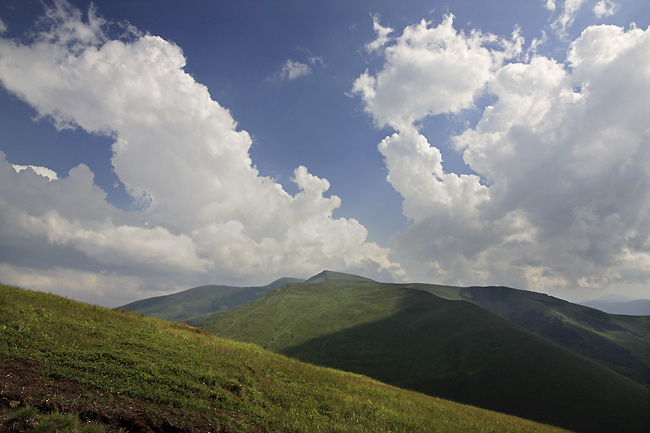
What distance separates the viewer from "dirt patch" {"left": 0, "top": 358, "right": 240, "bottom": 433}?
11113mm

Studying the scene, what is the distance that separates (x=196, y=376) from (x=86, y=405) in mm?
5831

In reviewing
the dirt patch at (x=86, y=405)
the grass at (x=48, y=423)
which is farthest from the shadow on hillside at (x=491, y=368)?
the grass at (x=48, y=423)

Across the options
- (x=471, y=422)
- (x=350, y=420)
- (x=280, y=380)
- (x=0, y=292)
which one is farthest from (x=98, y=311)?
(x=471, y=422)

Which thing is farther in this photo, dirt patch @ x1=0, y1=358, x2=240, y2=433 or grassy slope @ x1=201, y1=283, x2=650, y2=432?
grassy slope @ x1=201, y1=283, x2=650, y2=432

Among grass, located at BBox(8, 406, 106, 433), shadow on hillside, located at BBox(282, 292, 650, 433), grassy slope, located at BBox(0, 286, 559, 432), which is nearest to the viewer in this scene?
grass, located at BBox(8, 406, 106, 433)

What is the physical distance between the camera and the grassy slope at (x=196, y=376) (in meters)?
14.5

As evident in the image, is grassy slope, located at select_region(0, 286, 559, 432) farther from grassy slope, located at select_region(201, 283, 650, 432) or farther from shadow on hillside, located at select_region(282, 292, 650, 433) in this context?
shadow on hillside, located at select_region(282, 292, 650, 433)

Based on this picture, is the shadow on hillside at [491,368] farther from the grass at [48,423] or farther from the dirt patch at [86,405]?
the grass at [48,423]

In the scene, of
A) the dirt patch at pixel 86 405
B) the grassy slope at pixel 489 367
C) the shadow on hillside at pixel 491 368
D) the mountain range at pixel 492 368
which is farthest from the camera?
the grassy slope at pixel 489 367

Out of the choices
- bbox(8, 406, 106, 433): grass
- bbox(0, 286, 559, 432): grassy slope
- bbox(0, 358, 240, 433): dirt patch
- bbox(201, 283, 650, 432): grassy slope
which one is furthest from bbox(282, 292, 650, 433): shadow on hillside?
bbox(8, 406, 106, 433): grass

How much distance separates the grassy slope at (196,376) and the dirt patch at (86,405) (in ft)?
1.57

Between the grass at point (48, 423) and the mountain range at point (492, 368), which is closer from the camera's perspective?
the grass at point (48, 423)

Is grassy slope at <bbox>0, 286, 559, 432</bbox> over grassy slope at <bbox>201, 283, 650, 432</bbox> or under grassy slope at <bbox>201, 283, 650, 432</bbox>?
over

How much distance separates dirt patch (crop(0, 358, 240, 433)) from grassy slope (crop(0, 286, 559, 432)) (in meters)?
0.48
